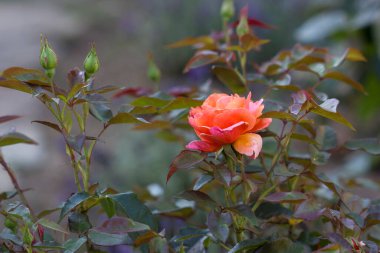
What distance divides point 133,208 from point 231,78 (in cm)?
27

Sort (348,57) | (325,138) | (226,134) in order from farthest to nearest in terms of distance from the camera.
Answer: (348,57)
(325,138)
(226,134)

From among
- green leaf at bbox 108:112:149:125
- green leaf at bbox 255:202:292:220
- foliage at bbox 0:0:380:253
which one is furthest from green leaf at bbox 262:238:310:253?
green leaf at bbox 108:112:149:125

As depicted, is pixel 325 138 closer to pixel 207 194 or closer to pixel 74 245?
pixel 207 194

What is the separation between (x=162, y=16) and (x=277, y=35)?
2.86 ft

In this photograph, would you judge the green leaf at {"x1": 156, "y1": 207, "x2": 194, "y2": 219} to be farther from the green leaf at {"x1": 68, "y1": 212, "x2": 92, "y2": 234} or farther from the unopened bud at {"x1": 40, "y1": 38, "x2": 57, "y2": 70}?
the unopened bud at {"x1": 40, "y1": 38, "x2": 57, "y2": 70}

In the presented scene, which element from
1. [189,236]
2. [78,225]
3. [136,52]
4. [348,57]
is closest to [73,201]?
[78,225]

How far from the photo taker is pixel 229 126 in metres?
0.73

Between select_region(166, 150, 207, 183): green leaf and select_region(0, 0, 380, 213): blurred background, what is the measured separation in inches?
14.9

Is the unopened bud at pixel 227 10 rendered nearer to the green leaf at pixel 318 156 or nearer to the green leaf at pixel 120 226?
the green leaf at pixel 318 156

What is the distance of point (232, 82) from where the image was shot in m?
0.98

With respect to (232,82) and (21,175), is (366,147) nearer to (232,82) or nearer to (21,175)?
(232,82)

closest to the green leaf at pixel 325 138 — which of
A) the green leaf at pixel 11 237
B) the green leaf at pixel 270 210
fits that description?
the green leaf at pixel 270 210

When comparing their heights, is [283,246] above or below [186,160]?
below

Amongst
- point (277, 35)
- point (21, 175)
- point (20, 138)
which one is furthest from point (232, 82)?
point (277, 35)
